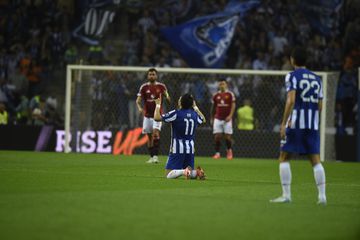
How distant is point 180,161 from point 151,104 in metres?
5.96

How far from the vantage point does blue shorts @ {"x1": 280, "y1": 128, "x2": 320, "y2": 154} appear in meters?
11.1

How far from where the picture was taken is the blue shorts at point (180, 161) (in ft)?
50.5

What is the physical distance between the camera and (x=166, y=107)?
2489cm

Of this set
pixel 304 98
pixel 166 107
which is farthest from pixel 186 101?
pixel 166 107

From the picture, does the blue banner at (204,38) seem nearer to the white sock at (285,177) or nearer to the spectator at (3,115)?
the spectator at (3,115)

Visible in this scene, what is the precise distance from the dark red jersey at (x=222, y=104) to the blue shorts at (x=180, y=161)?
885cm

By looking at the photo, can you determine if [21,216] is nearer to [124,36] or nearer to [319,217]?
[319,217]

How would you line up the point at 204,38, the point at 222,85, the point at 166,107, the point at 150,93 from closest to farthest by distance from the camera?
the point at 150,93
the point at 222,85
the point at 166,107
the point at 204,38

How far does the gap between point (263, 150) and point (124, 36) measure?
23.5ft

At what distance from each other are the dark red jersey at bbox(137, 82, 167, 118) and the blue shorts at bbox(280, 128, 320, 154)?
32.7ft

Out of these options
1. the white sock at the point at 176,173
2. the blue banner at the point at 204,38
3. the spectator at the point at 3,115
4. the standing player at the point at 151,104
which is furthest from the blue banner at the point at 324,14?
the white sock at the point at 176,173

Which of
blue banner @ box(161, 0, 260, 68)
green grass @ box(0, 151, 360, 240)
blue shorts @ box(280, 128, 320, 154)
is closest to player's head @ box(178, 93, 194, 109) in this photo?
green grass @ box(0, 151, 360, 240)

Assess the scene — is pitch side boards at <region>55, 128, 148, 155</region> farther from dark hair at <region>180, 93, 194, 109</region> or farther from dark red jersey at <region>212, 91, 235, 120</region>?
dark hair at <region>180, 93, 194, 109</region>

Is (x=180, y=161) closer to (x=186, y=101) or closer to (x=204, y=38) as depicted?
(x=186, y=101)
